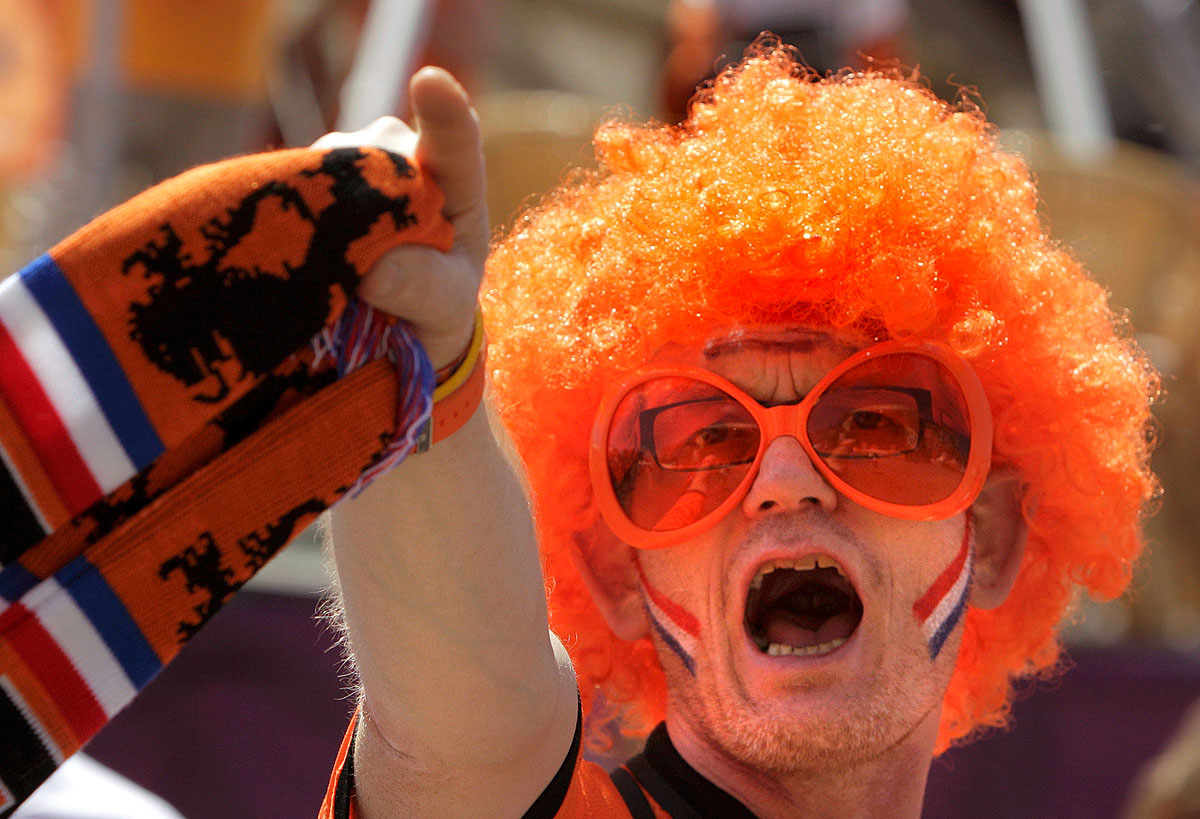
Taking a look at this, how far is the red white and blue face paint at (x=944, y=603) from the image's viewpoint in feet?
5.82

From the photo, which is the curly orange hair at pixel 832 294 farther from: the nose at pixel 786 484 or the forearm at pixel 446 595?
the forearm at pixel 446 595

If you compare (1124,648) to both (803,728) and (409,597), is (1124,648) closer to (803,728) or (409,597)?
(803,728)

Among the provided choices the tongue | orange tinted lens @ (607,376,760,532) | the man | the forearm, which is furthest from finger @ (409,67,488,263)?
the tongue

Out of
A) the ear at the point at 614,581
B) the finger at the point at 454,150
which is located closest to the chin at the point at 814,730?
the ear at the point at 614,581

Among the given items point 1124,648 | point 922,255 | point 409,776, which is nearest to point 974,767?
point 1124,648

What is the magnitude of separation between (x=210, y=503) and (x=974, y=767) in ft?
9.83

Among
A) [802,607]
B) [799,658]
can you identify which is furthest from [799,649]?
[802,607]

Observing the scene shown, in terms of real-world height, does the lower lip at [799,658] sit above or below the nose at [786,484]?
A: below

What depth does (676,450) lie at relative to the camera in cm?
177

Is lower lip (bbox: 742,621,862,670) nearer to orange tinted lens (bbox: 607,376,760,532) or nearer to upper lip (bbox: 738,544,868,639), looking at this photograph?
upper lip (bbox: 738,544,868,639)

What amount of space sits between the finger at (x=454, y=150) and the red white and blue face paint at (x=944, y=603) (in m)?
1.03

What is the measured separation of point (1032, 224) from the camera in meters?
2.08

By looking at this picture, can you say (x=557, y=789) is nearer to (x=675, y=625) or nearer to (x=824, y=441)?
(x=675, y=625)

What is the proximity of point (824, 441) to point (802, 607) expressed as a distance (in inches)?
12.3
